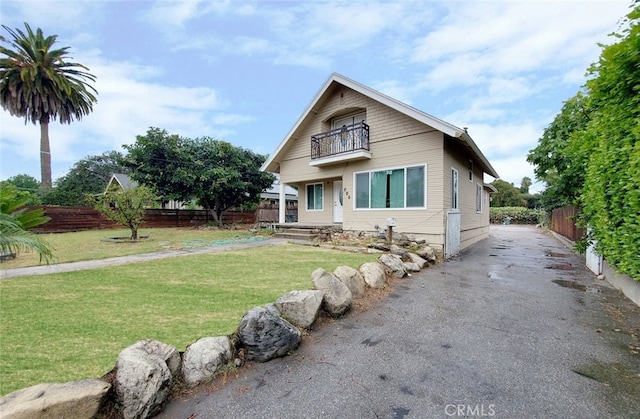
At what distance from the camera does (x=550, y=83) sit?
10.9 meters

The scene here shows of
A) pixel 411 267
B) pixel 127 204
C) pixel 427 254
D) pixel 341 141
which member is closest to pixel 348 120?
pixel 341 141

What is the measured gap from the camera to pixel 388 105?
412 inches

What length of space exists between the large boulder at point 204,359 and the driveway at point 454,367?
0.14 m

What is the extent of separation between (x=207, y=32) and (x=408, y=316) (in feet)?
41.3

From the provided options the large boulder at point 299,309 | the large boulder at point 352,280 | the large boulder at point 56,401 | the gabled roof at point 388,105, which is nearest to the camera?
the large boulder at point 56,401

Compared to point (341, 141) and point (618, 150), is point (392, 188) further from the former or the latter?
point (618, 150)

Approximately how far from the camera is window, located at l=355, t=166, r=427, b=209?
10180 mm

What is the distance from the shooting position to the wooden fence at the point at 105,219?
16812 millimetres

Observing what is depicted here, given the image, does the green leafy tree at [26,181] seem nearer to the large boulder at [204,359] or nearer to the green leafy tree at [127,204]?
the green leafy tree at [127,204]

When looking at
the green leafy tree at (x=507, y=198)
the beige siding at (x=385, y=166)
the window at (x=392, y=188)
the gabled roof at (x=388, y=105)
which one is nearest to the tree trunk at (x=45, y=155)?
the gabled roof at (x=388, y=105)

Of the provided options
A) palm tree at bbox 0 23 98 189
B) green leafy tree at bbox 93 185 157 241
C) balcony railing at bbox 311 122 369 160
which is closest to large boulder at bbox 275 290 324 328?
balcony railing at bbox 311 122 369 160

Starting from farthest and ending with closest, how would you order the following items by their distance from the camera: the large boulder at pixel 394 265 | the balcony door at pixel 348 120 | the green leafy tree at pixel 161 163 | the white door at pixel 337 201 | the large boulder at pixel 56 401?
the green leafy tree at pixel 161 163
the white door at pixel 337 201
the balcony door at pixel 348 120
the large boulder at pixel 394 265
the large boulder at pixel 56 401

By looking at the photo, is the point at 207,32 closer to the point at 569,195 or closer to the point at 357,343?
the point at 357,343

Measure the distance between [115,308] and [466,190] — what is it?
13.5 m
